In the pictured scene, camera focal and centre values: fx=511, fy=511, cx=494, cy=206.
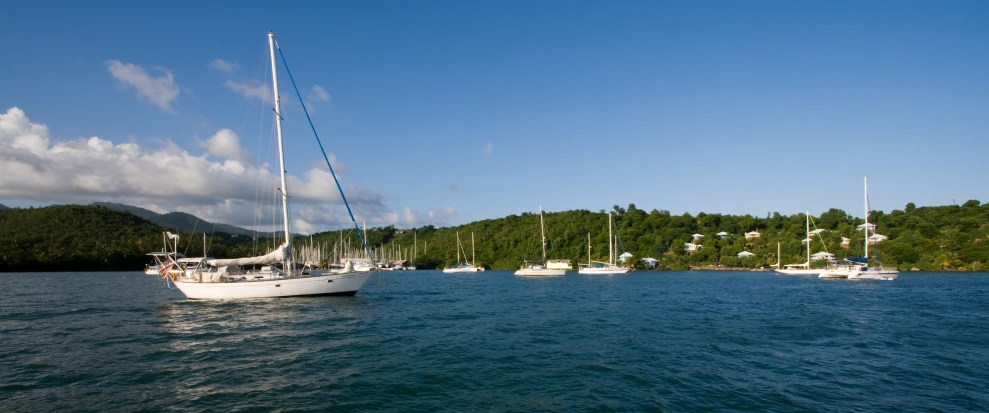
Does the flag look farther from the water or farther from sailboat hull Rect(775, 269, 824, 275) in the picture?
sailboat hull Rect(775, 269, 824, 275)

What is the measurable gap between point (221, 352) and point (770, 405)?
55.4 feet

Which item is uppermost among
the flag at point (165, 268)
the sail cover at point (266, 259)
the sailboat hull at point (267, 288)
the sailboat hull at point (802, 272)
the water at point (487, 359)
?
the sail cover at point (266, 259)

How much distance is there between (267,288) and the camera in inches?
1292

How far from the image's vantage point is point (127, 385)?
43.9 feet

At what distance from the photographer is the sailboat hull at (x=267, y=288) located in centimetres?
3269

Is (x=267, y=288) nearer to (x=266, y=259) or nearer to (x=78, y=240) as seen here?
(x=266, y=259)

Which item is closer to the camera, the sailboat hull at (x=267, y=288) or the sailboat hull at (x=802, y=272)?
the sailboat hull at (x=267, y=288)

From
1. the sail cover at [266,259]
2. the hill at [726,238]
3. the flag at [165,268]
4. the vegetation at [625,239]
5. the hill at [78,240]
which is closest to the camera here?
the flag at [165,268]

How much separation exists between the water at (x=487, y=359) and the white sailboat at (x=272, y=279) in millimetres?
2702

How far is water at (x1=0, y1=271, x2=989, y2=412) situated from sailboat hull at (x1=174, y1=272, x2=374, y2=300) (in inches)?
99.0

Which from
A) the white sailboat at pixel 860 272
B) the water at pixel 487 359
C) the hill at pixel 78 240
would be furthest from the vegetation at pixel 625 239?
the water at pixel 487 359

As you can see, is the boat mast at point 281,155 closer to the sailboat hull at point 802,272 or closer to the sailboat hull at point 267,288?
the sailboat hull at point 267,288

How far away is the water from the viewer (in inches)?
480

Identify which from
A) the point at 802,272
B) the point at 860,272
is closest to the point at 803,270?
the point at 802,272
